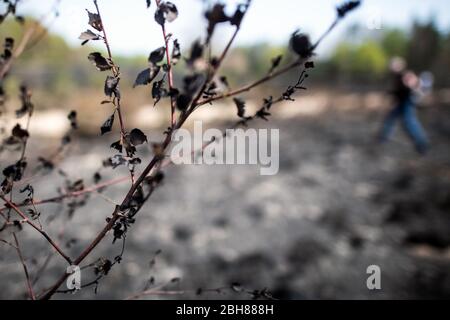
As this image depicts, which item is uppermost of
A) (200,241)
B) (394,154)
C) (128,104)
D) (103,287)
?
(128,104)

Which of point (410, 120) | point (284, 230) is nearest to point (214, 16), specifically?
point (284, 230)

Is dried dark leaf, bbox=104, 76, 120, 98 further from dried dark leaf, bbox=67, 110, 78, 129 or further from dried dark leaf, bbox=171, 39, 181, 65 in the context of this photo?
dried dark leaf, bbox=67, 110, 78, 129

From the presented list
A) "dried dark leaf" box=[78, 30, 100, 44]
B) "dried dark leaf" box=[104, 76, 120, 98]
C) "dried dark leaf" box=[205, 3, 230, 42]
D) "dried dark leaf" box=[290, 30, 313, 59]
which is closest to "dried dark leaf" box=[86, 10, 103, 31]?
"dried dark leaf" box=[78, 30, 100, 44]

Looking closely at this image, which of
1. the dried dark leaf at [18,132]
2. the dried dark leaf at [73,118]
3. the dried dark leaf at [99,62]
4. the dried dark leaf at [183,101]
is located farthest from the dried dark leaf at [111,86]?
the dried dark leaf at [73,118]

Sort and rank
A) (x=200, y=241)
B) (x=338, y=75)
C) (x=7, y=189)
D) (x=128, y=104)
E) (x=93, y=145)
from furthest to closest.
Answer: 1. (x=338, y=75)
2. (x=128, y=104)
3. (x=93, y=145)
4. (x=200, y=241)
5. (x=7, y=189)

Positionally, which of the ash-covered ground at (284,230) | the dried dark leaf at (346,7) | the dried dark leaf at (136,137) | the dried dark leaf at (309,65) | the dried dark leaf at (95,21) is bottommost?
the ash-covered ground at (284,230)

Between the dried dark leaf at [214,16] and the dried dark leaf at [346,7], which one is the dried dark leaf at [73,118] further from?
the dried dark leaf at [346,7]

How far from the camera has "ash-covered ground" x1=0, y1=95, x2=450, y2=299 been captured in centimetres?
350

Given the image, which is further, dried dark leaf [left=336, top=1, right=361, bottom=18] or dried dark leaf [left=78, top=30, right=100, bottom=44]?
dried dark leaf [left=78, top=30, right=100, bottom=44]

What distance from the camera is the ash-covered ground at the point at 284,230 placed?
350 cm

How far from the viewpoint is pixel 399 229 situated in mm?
4418
